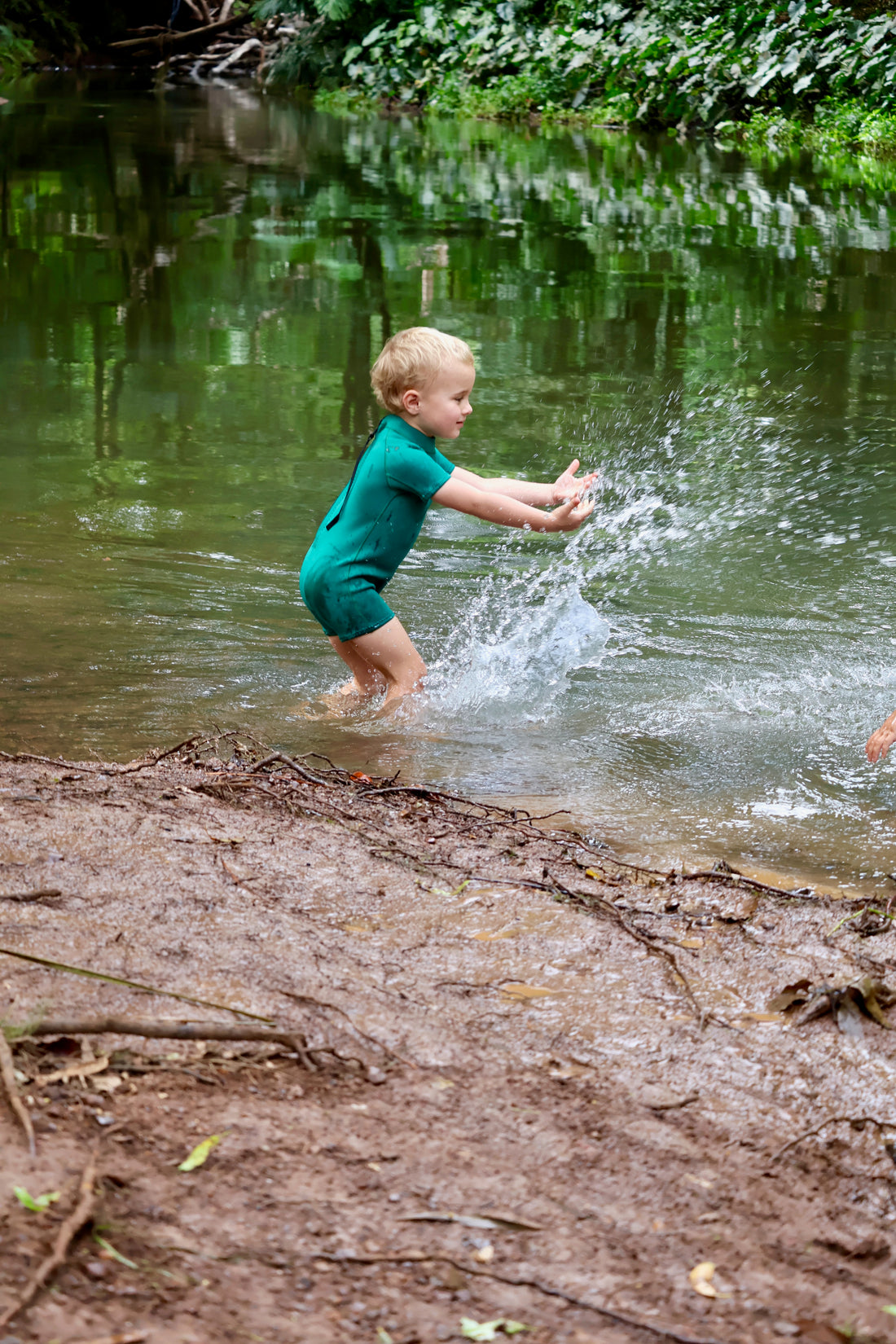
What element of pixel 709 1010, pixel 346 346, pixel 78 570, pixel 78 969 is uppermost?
pixel 346 346

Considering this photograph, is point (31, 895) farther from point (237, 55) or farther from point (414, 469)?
→ point (237, 55)

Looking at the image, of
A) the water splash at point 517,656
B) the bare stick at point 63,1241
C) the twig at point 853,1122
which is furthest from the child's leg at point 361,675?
the bare stick at point 63,1241

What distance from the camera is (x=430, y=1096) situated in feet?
7.19

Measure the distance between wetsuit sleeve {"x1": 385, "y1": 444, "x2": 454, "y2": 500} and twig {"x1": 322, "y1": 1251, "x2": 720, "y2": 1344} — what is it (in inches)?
127

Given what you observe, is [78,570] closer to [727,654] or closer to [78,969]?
[727,654]

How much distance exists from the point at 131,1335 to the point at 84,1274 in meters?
0.13

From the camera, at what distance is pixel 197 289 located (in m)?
11.9

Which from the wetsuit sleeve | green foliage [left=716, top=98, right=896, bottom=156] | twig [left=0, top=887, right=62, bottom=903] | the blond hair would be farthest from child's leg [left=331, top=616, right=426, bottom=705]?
green foliage [left=716, top=98, right=896, bottom=156]

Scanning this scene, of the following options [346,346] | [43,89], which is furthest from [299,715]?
[43,89]

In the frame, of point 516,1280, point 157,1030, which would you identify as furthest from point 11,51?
point 516,1280

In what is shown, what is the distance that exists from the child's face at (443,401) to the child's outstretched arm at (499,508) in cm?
20

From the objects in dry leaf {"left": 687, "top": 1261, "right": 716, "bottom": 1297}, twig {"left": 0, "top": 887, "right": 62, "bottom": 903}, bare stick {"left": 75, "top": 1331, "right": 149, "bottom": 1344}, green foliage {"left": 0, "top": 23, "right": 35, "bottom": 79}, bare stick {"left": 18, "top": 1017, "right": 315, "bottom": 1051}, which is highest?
green foliage {"left": 0, "top": 23, "right": 35, "bottom": 79}

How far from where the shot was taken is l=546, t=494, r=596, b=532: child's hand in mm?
4516

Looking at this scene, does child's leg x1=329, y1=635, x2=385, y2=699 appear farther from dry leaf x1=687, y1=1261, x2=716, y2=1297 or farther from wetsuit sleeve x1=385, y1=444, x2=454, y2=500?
dry leaf x1=687, y1=1261, x2=716, y2=1297
